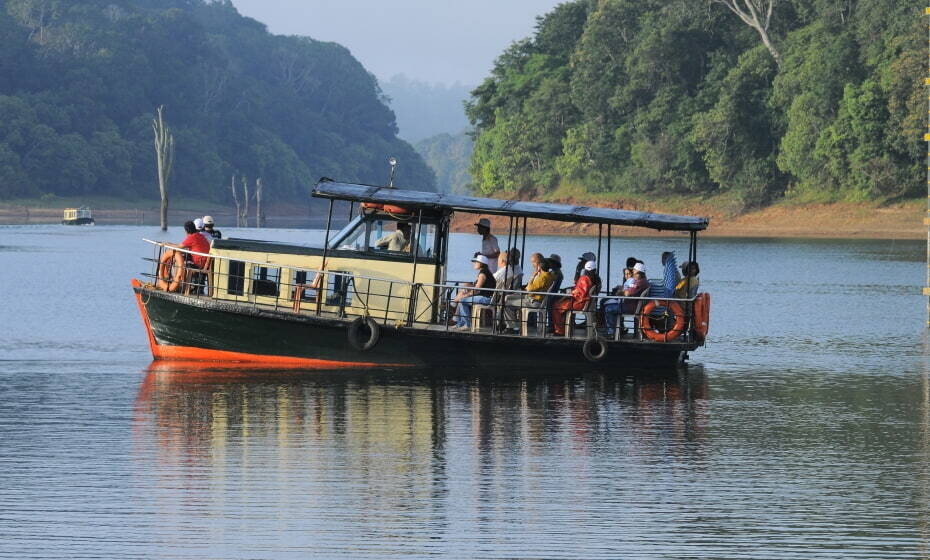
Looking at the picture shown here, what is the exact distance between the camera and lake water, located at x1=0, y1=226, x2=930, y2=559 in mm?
13594

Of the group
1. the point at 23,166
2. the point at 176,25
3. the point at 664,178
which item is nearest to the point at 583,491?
the point at 664,178

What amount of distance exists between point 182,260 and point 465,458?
29.5 ft

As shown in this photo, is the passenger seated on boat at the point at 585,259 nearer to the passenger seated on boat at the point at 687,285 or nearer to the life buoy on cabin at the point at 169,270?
the passenger seated on boat at the point at 687,285

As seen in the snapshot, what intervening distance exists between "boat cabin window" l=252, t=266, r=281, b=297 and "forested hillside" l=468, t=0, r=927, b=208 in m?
63.5

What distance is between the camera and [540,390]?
23.3 meters

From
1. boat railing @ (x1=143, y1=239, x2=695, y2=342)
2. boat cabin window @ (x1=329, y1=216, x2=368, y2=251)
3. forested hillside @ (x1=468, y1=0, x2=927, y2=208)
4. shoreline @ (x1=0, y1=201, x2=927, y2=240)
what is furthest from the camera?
forested hillside @ (x1=468, y1=0, x2=927, y2=208)

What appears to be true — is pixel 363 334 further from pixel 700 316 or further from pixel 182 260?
pixel 700 316

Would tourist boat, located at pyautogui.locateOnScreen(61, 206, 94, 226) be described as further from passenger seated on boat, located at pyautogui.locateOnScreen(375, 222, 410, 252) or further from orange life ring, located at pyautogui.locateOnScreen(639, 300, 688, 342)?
orange life ring, located at pyautogui.locateOnScreen(639, 300, 688, 342)

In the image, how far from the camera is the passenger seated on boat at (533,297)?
24.5 meters

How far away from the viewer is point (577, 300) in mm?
24594

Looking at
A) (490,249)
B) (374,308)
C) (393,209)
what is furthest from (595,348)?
(393,209)

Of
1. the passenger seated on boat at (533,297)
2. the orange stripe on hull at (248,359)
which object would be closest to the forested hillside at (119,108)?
the orange stripe on hull at (248,359)

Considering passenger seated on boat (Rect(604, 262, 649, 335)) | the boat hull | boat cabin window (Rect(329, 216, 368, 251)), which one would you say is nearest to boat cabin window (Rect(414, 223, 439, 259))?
boat cabin window (Rect(329, 216, 368, 251))

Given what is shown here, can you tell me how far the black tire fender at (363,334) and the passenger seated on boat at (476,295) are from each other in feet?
4.42
